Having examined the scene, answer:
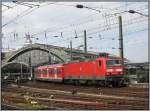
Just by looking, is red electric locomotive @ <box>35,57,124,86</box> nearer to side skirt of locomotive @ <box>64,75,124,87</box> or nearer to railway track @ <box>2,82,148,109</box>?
side skirt of locomotive @ <box>64,75,124,87</box>

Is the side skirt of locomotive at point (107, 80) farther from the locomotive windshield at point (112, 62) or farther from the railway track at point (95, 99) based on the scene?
the railway track at point (95, 99)

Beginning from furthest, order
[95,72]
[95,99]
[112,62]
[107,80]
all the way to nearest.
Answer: [95,72] < [112,62] < [107,80] < [95,99]

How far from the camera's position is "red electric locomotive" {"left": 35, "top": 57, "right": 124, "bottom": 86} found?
35.2 m

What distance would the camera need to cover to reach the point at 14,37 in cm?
4903

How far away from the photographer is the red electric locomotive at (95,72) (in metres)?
35.2

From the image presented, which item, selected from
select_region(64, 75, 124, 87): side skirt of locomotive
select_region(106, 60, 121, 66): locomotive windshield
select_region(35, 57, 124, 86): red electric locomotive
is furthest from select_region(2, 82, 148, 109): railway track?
select_region(106, 60, 121, 66): locomotive windshield

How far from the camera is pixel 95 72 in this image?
36.8 m

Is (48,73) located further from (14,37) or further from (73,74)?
(73,74)

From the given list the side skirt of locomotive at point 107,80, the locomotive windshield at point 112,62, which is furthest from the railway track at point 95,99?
the locomotive windshield at point 112,62

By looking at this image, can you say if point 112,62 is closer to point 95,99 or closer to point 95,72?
point 95,72

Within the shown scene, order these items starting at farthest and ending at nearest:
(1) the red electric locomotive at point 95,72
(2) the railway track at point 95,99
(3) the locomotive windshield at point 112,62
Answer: (3) the locomotive windshield at point 112,62 < (1) the red electric locomotive at point 95,72 < (2) the railway track at point 95,99

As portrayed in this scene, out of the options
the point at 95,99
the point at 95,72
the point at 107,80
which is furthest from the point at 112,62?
the point at 95,99

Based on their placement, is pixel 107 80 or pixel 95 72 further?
pixel 95 72

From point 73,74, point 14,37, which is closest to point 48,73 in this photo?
point 14,37
